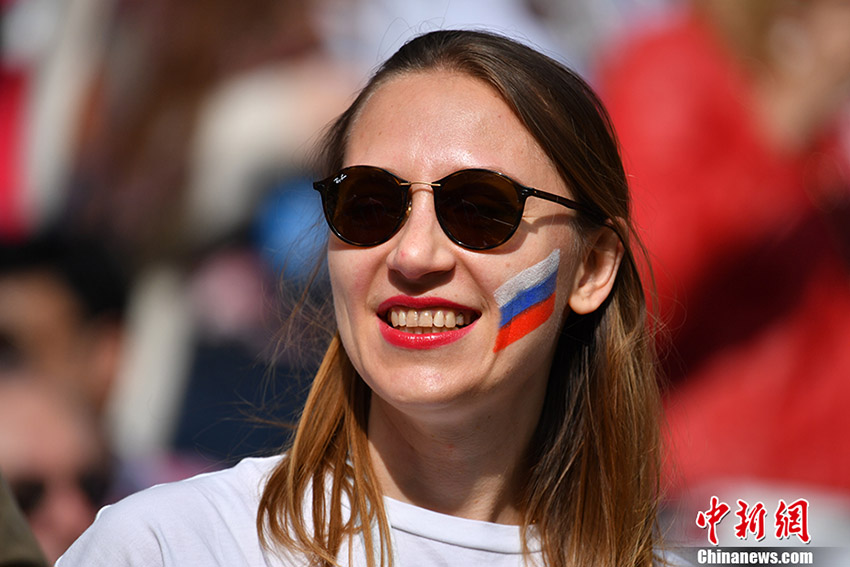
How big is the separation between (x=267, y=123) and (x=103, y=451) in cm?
178

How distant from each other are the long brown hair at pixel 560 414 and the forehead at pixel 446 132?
0.10 feet

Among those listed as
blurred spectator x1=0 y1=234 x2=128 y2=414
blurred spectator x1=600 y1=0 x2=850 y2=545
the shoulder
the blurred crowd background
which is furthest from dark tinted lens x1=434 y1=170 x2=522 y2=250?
blurred spectator x1=0 y1=234 x2=128 y2=414

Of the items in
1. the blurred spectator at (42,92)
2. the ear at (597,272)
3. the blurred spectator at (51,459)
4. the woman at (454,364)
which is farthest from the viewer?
the blurred spectator at (42,92)

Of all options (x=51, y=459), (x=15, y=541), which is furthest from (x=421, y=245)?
(x=51, y=459)

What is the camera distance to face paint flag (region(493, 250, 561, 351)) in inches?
78.1

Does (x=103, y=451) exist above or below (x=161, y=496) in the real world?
above

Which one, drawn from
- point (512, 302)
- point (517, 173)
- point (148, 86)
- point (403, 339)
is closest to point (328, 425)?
point (403, 339)

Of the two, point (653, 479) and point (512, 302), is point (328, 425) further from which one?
point (653, 479)

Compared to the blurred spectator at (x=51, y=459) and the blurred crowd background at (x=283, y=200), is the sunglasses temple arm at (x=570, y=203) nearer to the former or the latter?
the blurred crowd background at (x=283, y=200)

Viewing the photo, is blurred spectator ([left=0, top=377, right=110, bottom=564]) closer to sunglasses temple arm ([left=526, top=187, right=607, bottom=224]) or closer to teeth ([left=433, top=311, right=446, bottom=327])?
teeth ([left=433, top=311, right=446, bottom=327])

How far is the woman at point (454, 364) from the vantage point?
191cm

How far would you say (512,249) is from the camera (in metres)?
1.99

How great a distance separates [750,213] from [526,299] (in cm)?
312

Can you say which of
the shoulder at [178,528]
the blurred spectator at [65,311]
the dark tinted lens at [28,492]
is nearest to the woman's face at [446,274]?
the shoulder at [178,528]
